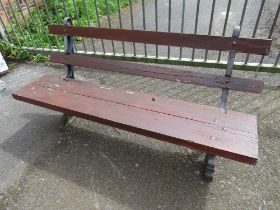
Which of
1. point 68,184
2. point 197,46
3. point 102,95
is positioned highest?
point 197,46

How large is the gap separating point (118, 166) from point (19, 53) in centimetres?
303

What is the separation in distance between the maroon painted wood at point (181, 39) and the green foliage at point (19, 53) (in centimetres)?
177

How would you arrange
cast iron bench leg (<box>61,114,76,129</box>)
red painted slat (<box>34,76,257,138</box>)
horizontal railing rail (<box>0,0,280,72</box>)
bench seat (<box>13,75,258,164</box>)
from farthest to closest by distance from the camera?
horizontal railing rail (<box>0,0,280,72</box>) → cast iron bench leg (<box>61,114,76,129</box>) → red painted slat (<box>34,76,257,138</box>) → bench seat (<box>13,75,258,164</box>)

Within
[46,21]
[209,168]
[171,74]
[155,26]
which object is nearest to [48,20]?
[46,21]

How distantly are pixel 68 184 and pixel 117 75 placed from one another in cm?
194

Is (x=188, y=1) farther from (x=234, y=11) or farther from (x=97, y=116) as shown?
(x=97, y=116)

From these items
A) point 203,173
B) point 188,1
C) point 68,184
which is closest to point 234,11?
point 188,1

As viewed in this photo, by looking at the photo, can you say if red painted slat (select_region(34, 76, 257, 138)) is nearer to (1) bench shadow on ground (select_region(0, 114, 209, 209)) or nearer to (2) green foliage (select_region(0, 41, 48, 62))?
(1) bench shadow on ground (select_region(0, 114, 209, 209))

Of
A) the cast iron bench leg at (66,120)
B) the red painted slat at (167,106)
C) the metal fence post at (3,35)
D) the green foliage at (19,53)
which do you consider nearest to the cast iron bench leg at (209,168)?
the red painted slat at (167,106)

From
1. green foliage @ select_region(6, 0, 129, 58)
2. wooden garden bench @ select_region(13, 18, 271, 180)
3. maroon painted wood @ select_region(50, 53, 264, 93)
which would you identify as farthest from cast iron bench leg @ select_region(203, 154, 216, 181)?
green foliage @ select_region(6, 0, 129, 58)

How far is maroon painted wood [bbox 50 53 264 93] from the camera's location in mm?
2432

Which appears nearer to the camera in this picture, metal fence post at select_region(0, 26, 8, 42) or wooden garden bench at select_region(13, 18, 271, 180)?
wooden garden bench at select_region(13, 18, 271, 180)

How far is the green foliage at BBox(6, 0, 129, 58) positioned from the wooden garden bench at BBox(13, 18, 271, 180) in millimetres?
1745

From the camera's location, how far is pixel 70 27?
3021 mm
